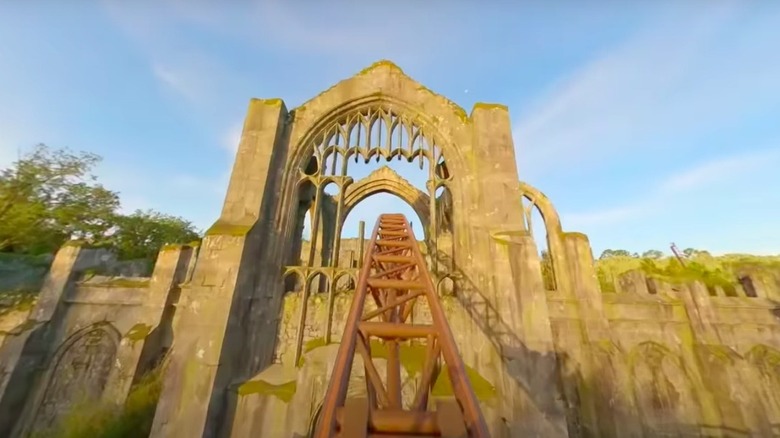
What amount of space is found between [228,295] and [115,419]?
18.1 ft

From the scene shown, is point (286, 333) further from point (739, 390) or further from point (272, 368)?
point (739, 390)

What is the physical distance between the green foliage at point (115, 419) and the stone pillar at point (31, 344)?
1.61m

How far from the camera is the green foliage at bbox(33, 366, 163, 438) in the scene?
8.05 metres

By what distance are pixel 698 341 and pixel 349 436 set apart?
16.2m

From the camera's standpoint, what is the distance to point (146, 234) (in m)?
28.3

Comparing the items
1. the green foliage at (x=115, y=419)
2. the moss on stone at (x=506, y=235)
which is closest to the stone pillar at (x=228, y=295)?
the green foliage at (x=115, y=419)

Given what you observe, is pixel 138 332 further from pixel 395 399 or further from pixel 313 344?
pixel 395 399

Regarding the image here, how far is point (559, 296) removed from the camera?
1205 centimetres

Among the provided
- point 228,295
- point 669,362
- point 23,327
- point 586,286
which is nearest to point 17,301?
point 23,327

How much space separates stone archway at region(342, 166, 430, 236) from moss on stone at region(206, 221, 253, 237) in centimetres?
718

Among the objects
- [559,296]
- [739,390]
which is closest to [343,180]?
[559,296]

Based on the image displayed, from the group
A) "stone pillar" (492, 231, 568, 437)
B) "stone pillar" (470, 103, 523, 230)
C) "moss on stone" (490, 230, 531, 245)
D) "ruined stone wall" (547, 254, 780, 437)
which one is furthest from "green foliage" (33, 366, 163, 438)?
"ruined stone wall" (547, 254, 780, 437)

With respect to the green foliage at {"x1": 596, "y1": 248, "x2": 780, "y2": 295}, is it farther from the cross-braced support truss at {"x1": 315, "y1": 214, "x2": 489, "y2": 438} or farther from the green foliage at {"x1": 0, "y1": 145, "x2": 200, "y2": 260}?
the green foliage at {"x1": 0, "y1": 145, "x2": 200, "y2": 260}

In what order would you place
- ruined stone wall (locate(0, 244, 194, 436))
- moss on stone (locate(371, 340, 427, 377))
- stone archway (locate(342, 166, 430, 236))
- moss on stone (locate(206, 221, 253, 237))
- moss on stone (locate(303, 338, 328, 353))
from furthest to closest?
1. stone archway (locate(342, 166, 430, 236))
2. ruined stone wall (locate(0, 244, 194, 436))
3. moss on stone (locate(206, 221, 253, 237))
4. moss on stone (locate(303, 338, 328, 353))
5. moss on stone (locate(371, 340, 427, 377))
